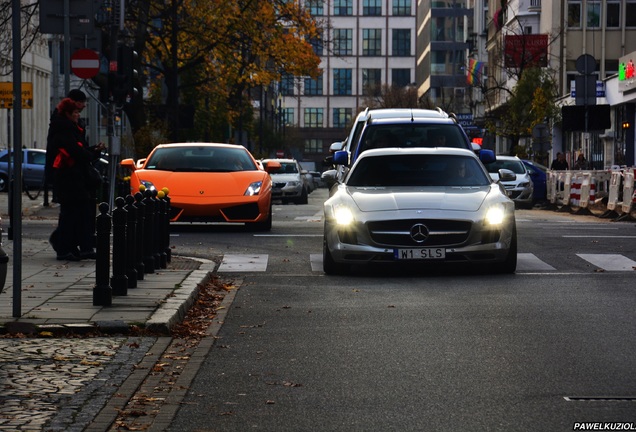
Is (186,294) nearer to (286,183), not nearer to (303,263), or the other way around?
(303,263)

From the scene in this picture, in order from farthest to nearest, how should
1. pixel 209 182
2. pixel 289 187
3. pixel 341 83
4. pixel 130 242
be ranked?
1. pixel 341 83
2. pixel 289 187
3. pixel 209 182
4. pixel 130 242

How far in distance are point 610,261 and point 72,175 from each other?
6170 millimetres

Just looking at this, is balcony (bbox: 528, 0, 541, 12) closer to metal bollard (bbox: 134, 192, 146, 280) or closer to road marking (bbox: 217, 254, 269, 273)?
road marking (bbox: 217, 254, 269, 273)

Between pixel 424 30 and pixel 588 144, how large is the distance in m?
93.7

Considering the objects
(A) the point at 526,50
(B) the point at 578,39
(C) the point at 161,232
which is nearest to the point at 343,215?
(C) the point at 161,232

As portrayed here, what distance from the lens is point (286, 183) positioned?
4791cm

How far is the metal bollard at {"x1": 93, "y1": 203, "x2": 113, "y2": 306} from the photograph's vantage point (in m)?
11.7

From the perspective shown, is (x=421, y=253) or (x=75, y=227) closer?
(x=421, y=253)

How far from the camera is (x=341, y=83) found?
192 metres

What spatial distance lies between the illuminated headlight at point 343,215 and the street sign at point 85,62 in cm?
863

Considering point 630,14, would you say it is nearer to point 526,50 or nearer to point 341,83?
point 526,50

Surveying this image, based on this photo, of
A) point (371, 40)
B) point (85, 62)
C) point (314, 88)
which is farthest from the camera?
point (314, 88)

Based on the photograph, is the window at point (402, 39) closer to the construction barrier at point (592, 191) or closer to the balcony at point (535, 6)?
the balcony at point (535, 6)

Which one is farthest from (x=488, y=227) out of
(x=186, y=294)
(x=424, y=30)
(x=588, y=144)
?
(x=424, y=30)
